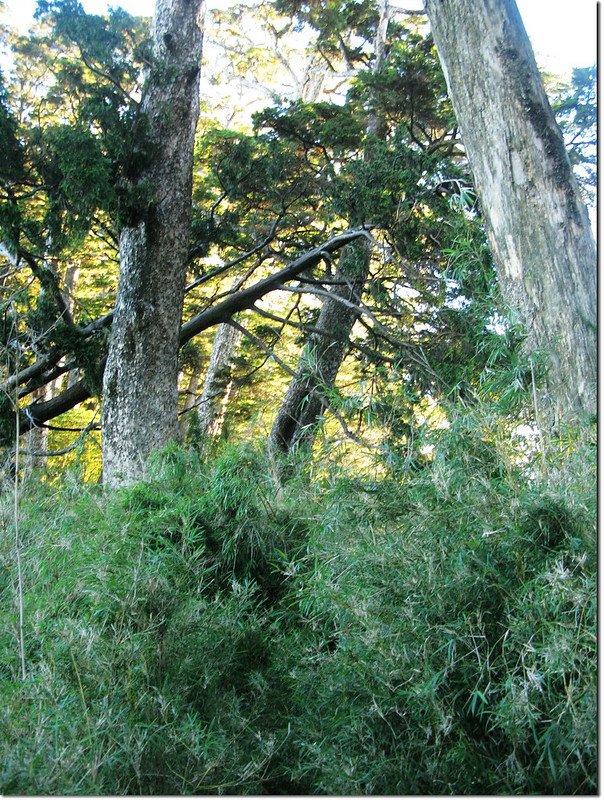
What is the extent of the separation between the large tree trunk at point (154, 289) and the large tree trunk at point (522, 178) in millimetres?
3240

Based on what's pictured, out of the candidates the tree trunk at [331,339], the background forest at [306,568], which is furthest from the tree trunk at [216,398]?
the background forest at [306,568]

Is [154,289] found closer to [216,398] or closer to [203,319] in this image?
[203,319]

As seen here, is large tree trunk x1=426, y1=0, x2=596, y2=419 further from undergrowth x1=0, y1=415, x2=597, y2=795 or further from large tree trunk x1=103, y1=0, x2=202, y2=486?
large tree trunk x1=103, y1=0, x2=202, y2=486

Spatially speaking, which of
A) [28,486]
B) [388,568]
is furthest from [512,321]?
[28,486]

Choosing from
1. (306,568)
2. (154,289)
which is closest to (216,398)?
(154,289)

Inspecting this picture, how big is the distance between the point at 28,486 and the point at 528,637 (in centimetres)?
389

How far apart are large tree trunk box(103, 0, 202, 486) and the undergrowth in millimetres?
3937

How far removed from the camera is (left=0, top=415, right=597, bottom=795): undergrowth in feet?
8.32

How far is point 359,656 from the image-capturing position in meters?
2.95

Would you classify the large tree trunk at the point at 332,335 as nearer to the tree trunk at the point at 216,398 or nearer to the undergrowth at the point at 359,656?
the tree trunk at the point at 216,398

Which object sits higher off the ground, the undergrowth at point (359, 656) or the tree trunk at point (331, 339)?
the tree trunk at point (331, 339)

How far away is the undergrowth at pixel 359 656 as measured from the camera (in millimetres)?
2535

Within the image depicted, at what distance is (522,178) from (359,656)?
3600 millimetres

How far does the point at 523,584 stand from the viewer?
278 centimetres
